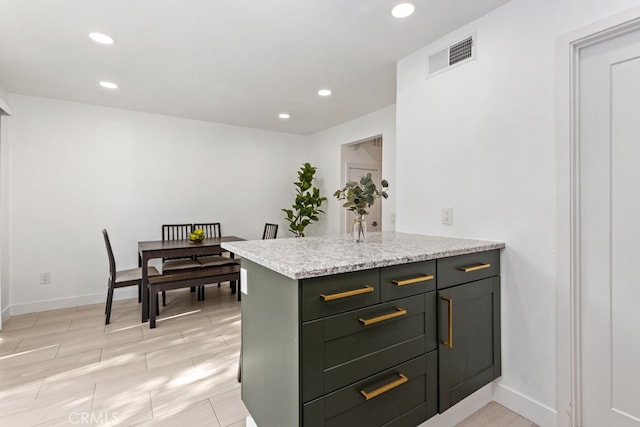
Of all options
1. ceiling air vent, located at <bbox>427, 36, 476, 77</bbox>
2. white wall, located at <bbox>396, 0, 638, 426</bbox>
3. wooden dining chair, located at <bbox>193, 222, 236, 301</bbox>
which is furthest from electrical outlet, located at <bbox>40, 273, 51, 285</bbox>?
ceiling air vent, located at <bbox>427, 36, 476, 77</bbox>

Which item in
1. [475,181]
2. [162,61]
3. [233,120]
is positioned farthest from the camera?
[233,120]

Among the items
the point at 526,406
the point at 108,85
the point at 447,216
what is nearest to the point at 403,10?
the point at 447,216

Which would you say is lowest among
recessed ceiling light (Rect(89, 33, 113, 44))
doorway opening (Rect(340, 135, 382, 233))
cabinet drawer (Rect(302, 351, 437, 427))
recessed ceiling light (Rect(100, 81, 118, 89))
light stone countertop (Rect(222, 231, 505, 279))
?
cabinet drawer (Rect(302, 351, 437, 427))

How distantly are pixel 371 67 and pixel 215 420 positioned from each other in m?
2.99

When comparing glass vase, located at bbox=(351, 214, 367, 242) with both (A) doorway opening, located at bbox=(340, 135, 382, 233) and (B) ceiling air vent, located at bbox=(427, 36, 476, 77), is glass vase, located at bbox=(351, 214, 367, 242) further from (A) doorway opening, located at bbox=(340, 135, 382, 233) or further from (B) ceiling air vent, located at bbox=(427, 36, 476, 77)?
(A) doorway opening, located at bbox=(340, 135, 382, 233)

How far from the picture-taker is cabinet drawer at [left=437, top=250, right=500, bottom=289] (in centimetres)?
160

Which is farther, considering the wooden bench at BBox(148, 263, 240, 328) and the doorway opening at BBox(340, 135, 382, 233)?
the doorway opening at BBox(340, 135, 382, 233)

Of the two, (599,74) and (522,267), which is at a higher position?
(599,74)

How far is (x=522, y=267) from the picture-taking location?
72.0 inches

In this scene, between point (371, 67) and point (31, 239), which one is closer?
point (371, 67)

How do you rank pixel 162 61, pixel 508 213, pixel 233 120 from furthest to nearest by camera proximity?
1. pixel 233 120
2. pixel 162 61
3. pixel 508 213

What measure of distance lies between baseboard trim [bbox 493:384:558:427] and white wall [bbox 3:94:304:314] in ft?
13.1

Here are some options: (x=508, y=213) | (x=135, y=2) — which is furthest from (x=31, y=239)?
(x=508, y=213)

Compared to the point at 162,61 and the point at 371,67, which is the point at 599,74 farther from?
the point at 162,61
